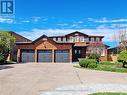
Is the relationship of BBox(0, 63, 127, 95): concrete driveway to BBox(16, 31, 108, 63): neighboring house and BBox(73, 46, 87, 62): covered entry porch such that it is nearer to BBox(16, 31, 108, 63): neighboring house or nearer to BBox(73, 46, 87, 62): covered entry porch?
BBox(16, 31, 108, 63): neighboring house

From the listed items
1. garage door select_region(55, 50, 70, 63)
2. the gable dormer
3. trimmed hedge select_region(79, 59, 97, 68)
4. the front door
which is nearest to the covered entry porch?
the front door

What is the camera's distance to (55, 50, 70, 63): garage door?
4822 cm

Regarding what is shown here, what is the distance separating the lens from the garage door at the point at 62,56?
48.2 meters

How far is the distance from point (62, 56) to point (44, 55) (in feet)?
11.5

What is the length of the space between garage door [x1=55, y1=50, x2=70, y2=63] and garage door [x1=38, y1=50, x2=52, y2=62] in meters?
1.34

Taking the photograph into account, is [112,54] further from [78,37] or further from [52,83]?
[52,83]

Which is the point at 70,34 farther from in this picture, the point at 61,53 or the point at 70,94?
the point at 70,94

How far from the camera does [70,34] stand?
5753 cm

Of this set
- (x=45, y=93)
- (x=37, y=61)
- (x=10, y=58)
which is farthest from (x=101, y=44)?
(x=45, y=93)

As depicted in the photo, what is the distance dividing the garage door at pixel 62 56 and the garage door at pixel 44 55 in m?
1.34

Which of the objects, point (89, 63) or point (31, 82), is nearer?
point (31, 82)

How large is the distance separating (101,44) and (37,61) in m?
14.4

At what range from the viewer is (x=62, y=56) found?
48.3m

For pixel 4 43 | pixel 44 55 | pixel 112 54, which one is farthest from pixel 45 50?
pixel 112 54
